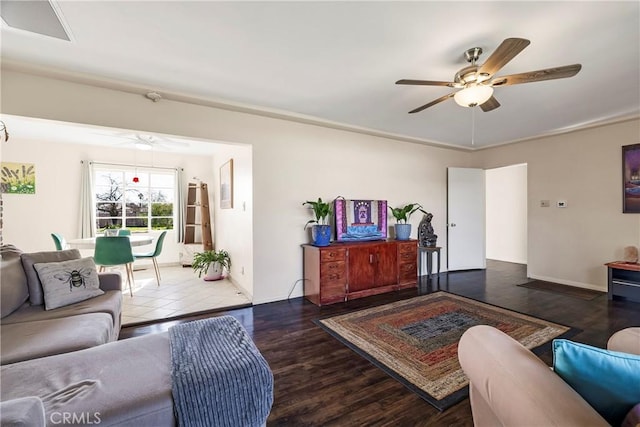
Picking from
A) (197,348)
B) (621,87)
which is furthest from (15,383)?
(621,87)

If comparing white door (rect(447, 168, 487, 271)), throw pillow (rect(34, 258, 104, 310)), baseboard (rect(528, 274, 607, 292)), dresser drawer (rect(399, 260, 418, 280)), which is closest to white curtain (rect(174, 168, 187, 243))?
throw pillow (rect(34, 258, 104, 310))

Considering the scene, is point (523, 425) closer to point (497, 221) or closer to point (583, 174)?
point (583, 174)

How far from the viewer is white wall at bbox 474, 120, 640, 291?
3883 mm

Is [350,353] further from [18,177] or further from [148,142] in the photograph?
[18,177]

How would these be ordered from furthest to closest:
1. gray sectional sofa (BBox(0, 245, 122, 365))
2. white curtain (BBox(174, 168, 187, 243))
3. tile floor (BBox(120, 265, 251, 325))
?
1. white curtain (BBox(174, 168, 187, 243))
2. tile floor (BBox(120, 265, 251, 325))
3. gray sectional sofa (BBox(0, 245, 122, 365))

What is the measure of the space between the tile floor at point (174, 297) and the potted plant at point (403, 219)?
100 inches

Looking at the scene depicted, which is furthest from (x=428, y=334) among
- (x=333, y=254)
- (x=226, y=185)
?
(x=226, y=185)

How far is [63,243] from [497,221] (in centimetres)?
865

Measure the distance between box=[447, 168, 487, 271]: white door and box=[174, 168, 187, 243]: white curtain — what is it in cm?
567

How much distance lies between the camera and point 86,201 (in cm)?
514

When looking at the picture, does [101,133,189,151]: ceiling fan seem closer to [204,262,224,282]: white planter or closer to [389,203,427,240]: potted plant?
[204,262,224,282]: white planter

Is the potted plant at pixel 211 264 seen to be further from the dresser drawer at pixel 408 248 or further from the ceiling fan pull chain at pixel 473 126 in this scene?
the ceiling fan pull chain at pixel 473 126

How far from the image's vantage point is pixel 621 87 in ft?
9.30

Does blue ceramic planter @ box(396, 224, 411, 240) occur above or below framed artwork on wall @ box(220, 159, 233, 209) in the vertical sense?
below
